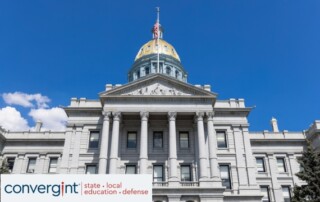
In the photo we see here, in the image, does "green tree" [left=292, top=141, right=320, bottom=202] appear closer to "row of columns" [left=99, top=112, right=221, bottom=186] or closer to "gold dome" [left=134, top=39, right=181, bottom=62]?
"row of columns" [left=99, top=112, right=221, bottom=186]

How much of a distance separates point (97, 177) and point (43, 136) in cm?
3231

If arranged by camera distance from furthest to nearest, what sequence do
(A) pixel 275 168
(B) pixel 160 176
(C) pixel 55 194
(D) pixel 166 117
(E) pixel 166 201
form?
(A) pixel 275 168 → (D) pixel 166 117 → (B) pixel 160 176 → (E) pixel 166 201 → (C) pixel 55 194

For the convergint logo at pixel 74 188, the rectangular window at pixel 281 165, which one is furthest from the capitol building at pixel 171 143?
the convergint logo at pixel 74 188

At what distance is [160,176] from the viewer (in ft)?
102

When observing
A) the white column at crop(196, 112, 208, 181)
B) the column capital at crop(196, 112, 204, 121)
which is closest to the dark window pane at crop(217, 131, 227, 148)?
the white column at crop(196, 112, 208, 181)

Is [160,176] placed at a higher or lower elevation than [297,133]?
lower

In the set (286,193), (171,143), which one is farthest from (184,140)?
(286,193)

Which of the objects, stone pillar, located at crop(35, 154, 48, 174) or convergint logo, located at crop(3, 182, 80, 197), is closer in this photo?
convergint logo, located at crop(3, 182, 80, 197)

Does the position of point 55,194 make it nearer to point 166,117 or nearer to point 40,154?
point 166,117

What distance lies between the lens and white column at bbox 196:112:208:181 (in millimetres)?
29094

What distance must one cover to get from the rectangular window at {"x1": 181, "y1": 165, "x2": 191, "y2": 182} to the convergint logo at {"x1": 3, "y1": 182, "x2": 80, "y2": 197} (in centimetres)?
2150

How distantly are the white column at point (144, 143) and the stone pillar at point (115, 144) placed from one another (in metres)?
2.53

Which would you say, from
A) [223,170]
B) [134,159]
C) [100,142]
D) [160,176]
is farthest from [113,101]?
[223,170]

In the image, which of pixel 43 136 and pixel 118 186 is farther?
pixel 43 136
